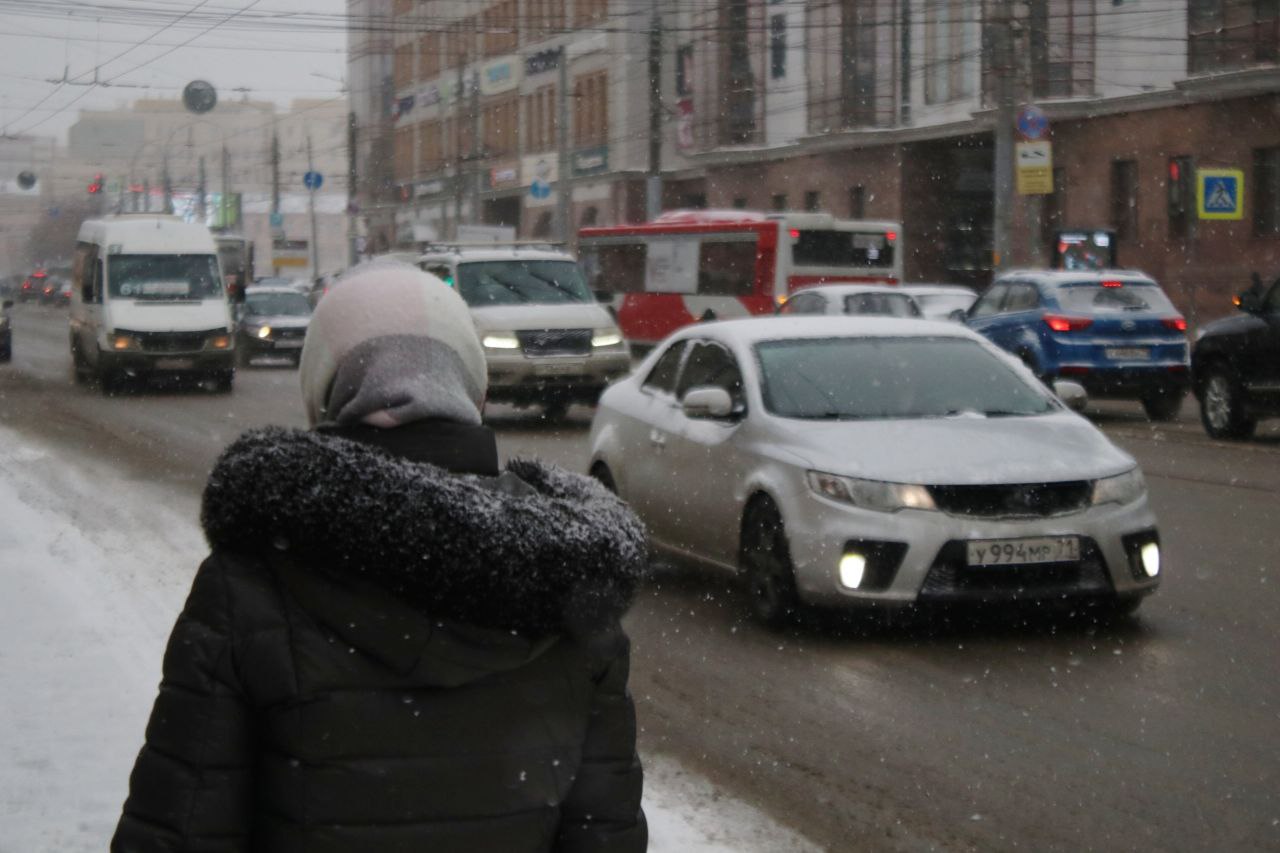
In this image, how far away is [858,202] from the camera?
5247cm

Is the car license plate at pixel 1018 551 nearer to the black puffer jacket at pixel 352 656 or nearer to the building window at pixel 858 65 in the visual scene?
the black puffer jacket at pixel 352 656

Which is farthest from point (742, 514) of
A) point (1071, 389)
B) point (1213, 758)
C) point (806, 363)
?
point (1213, 758)

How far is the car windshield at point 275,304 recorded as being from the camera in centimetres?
3800

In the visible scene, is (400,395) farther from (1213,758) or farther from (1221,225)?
(1221,225)

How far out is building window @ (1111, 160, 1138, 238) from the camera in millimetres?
41531

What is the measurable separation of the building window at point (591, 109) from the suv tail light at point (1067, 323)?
46.9 m

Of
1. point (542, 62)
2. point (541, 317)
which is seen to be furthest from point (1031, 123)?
point (542, 62)

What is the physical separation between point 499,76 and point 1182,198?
42.6 meters

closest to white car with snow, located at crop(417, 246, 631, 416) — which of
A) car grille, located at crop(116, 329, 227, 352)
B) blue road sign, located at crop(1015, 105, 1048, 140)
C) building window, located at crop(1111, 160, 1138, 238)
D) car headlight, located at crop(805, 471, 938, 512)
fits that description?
car grille, located at crop(116, 329, 227, 352)

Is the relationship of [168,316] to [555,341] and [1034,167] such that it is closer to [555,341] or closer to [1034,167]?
[555,341]

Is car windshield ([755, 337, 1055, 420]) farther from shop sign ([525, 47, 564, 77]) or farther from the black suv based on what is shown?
shop sign ([525, 47, 564, 77])

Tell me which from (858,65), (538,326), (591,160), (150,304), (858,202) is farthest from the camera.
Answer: (591,160)

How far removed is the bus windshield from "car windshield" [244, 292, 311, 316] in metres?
10.2

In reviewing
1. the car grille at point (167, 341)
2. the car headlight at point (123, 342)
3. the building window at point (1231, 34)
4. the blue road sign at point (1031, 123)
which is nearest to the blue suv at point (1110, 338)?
the blue road sign at point (1031, 123)
